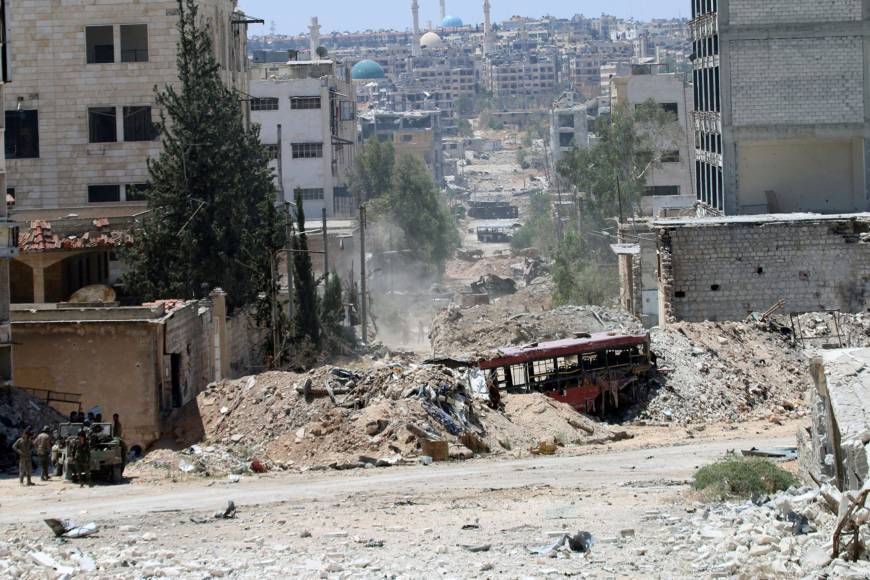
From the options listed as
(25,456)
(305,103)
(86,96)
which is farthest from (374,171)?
(25,456)

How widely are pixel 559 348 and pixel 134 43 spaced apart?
22.7 metres

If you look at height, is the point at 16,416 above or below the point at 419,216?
below

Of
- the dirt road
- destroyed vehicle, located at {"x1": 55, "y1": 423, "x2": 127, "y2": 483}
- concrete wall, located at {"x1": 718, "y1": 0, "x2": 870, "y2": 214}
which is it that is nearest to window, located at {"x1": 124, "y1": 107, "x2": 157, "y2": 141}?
concrete wall, located at {"x1": 718, "y1": 0, "x2": 870, "y2": 214}

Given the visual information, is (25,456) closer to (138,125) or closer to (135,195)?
(135,195)

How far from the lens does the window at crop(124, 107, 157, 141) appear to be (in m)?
47.4

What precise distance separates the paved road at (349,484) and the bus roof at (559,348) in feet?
15.8

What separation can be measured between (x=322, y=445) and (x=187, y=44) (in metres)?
19.1

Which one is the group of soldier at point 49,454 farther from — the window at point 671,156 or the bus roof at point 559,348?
the window at point 671,156

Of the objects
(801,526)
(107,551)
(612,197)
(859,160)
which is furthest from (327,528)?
(612,197)

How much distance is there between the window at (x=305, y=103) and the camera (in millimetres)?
79438

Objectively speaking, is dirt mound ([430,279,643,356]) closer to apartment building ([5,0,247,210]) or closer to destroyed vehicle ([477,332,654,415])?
destroyed vehicle ([477,332,654,415])

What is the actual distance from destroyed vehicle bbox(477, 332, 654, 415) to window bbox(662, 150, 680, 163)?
39.4m

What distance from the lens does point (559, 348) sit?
95.6ft

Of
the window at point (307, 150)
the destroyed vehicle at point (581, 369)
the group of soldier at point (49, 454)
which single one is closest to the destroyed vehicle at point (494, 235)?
the window at point (307, 150)
